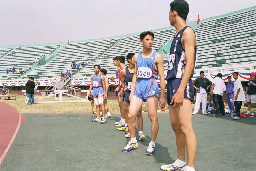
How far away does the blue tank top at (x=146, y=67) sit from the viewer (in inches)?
165

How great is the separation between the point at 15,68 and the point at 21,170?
45905 mm

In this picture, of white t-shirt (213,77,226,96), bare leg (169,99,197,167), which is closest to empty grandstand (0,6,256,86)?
white t-shirt (213,77,226,96)

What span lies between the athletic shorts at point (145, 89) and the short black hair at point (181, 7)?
61.5 inches

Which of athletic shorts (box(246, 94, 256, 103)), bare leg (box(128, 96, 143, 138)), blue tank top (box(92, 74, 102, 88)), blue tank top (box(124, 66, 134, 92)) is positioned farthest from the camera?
athletic shorts (box(246, 94, 256, 103))

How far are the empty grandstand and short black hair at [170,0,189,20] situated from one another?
24086 mm

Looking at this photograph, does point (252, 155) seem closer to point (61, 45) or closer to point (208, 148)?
point (208, 148)

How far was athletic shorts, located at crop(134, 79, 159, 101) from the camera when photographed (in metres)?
4.21

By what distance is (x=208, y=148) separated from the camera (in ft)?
14.7

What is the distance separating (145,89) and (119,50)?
41891 millimetres

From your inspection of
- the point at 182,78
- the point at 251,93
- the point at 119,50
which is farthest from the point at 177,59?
the point at 119,50

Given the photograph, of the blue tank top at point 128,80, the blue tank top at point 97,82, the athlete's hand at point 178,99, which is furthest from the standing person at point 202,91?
the athlete's hand at point 178,99

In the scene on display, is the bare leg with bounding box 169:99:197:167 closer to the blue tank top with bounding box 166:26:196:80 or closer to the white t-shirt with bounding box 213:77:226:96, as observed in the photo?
the blue tank top with bounding box 166:26:196:80

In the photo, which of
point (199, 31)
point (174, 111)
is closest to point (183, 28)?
point (174, 111)

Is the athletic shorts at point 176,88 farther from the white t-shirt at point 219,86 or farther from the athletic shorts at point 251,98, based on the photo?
Answer: the athletic shorts at point 251,98
